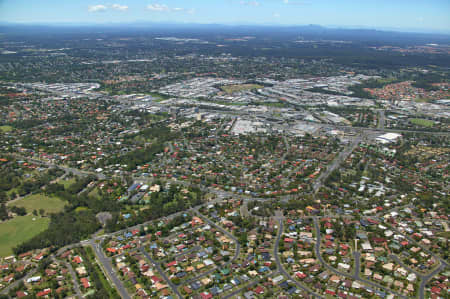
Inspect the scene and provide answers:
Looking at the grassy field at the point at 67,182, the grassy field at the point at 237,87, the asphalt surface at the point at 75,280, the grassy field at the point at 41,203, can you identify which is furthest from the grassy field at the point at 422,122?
the asphalt surface at the point at 75,280

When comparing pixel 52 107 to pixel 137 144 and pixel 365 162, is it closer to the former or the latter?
pixel 137 144

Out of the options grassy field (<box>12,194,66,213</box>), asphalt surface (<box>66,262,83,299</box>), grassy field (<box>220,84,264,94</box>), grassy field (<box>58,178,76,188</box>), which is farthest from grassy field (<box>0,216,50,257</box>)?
grassy field (<box>220,84,264,94</box>)

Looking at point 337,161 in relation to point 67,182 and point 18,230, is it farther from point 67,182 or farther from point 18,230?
point 18,230

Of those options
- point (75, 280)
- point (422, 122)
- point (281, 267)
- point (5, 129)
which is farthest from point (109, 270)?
point (422, 122)

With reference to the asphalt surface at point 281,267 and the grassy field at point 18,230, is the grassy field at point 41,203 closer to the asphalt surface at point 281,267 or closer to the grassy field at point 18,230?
the grassy field at point 18,230

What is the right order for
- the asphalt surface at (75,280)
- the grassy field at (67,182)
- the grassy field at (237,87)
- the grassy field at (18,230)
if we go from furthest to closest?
the grassy field at (237,87) < the grassy field at (67,182) < the grassy field at (18,230) < the asphalt surface at (75,280)

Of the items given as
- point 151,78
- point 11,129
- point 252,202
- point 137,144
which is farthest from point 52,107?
point 252,202

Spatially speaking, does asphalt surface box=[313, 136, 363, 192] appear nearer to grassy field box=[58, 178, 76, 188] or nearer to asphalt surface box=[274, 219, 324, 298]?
asphalt surface box=[274, 219, 324, 298]
